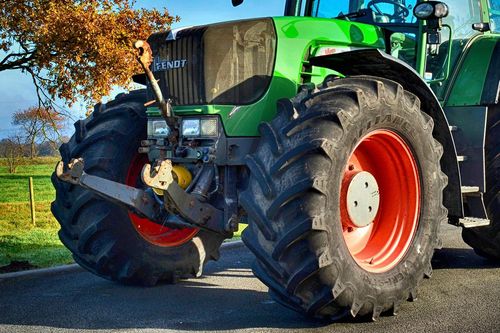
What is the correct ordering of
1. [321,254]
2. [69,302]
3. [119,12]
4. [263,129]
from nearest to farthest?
1. [321,254]
2. [263,129]
3. [69,302]
4. [119,12]

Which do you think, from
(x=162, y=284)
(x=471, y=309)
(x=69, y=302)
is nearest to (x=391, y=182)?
(x=471, y=309)

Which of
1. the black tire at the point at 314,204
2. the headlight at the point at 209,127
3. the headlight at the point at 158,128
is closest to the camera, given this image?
the black tire at the point at 314,204

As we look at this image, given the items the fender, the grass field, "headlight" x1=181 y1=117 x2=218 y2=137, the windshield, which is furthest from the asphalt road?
→ the windshield

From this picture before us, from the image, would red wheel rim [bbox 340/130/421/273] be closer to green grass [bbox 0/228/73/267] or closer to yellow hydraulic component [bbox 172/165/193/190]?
yellow hydraulic component [bbox 172/165/193/190]

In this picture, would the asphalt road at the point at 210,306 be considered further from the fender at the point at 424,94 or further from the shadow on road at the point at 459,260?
the fender at the point at 424,94

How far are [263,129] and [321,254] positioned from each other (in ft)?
3.08

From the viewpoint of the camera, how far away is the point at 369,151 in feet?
17.4

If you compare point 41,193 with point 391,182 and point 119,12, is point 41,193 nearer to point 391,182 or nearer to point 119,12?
point 119,12

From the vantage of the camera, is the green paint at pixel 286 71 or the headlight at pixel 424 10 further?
the headlight at pixel 424 10

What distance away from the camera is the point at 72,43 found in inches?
518

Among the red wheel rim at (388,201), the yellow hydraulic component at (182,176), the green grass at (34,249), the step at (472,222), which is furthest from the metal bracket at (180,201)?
the green grass at (34,249)

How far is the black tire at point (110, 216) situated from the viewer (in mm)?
5855

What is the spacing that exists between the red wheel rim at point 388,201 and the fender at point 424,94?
0.58m

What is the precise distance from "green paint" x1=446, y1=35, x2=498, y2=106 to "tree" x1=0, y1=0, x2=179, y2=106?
8.32m
